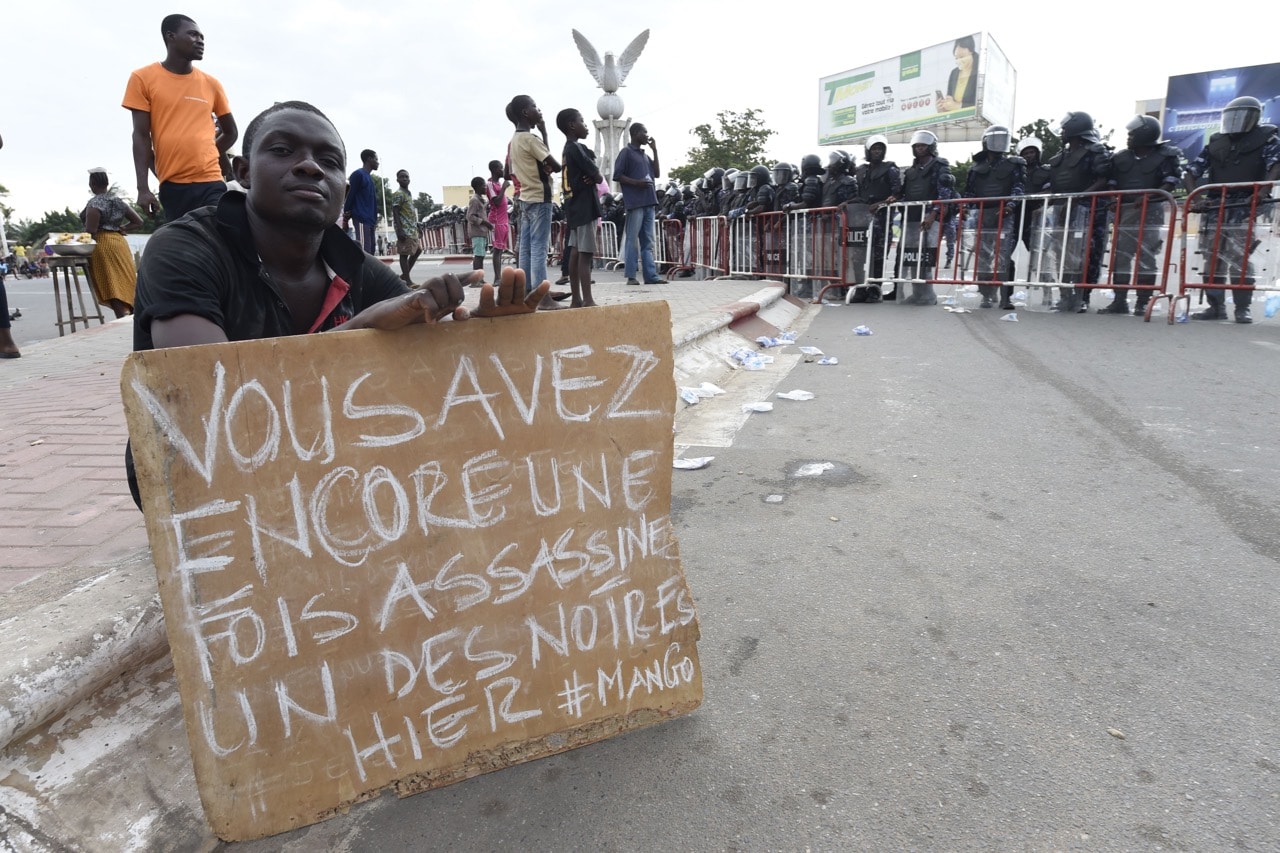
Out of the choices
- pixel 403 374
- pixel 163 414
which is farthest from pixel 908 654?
pixel 163 414

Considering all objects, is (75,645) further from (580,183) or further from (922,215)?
(922,215)

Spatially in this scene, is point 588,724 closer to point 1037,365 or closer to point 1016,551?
point 1016,551

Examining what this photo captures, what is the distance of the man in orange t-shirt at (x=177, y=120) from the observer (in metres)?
4.51

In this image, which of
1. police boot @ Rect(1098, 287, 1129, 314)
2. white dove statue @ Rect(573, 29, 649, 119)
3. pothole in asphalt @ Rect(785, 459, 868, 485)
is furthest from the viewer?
white dove statue @ Rect(573, 29, 649, 119)

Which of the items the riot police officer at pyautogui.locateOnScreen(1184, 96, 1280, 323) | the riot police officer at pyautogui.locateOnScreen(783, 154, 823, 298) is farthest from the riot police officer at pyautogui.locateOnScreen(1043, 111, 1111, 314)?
the riot police officer at pyautogui.locateOnScreen(783, 154, 823, 298)

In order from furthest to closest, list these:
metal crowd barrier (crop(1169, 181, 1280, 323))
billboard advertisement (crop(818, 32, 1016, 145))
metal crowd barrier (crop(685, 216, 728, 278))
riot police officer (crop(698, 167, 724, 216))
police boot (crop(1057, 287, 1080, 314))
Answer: billboard advertisement (crop(818, 32, 1016, 145)) < riot police officer (crop(698, 167, 724, 216)) < metal crowd barrier (crop(685, 216, 728, 278)) < police boot (crop(1057, 287, 1080, 314)) < metal crowd barrier (crop(1169, 181, 1280, 323))

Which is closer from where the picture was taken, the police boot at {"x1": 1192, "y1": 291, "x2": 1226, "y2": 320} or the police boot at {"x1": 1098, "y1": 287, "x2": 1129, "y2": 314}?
the police boot at {"x1": 1192, "y1": 291, "x2": 1226, "y2": 320}

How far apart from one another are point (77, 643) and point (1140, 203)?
993 cm

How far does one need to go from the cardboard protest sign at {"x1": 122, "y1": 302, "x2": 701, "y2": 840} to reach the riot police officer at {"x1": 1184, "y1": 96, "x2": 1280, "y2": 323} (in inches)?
346

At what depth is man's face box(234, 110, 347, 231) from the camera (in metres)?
1.96

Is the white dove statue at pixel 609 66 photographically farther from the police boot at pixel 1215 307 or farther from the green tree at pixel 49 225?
the green tree at pixel 49 225

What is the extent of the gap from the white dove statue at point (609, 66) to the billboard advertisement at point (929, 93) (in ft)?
85.8

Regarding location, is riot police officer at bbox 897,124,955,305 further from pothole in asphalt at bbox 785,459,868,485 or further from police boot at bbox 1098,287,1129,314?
pothole in asphalt at bbox 785,459,868,485

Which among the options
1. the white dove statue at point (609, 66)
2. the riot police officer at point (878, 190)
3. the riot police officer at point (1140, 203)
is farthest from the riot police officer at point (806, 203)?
the white dove statue at point (609, 66)
